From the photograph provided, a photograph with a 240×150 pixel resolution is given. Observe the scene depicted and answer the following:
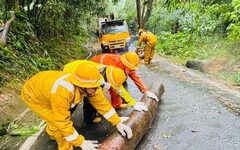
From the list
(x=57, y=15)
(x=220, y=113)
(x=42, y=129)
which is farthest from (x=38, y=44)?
(x=220, y=113)

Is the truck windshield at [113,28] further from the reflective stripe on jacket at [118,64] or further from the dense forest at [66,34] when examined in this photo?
the reflective stripe on jacket at [118,64]

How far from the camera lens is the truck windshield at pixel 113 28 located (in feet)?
49.9

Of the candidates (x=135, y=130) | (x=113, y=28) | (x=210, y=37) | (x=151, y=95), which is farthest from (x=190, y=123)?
(x=113, y=28)

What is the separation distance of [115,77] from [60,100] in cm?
118

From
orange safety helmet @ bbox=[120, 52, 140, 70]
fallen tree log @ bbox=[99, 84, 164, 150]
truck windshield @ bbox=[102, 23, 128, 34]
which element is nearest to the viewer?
fallen tree log @ bbox=[99, 84, 164, 150]

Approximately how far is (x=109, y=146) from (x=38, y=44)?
812 centimetres

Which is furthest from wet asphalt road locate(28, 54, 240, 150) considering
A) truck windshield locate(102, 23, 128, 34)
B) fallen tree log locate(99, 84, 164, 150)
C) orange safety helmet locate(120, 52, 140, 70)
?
truck windshield locate(102, 23, 128, 34)

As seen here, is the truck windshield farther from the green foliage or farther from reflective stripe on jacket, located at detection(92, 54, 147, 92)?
reflective stripe on jacket, located at detection(92, 54, 147, 92)

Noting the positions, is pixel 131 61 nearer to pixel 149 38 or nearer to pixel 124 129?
pixel 124 129

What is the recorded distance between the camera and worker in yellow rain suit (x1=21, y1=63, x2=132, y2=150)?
3051mm

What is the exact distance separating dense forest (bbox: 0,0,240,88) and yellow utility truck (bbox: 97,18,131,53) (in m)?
1.96

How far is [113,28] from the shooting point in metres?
15.4

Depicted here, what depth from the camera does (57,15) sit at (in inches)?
594

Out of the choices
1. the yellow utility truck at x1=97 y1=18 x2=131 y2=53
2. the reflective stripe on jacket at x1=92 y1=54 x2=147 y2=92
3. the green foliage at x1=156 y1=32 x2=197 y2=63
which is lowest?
the green foliage at x1=156 y1=32 x2=197 y2=63
